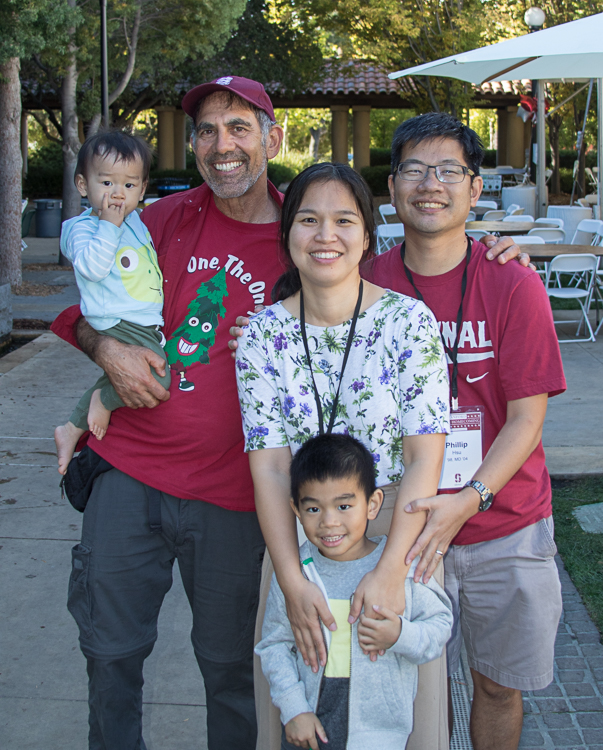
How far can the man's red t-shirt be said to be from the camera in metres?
2.41

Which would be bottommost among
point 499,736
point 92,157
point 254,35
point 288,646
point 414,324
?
point 499,736

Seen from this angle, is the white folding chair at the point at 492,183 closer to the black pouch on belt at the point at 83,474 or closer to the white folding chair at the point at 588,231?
the white folding chair at the point at 588,231

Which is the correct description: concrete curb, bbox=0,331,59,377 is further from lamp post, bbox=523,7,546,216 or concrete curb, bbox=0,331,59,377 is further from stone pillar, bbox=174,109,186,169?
stone pillar, bbox=174,109,186,169

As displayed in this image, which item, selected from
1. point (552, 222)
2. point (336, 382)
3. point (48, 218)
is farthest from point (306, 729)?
point (48, 218)

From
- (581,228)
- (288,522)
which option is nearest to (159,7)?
(581,228)

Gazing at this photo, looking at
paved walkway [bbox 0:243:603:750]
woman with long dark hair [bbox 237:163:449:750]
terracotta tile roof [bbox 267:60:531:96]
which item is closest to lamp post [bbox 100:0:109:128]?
paved walkway [bbox 0:243:603:750]

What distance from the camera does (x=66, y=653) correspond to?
132 inches

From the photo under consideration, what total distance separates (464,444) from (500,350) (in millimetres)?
296

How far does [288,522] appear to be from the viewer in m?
2.02

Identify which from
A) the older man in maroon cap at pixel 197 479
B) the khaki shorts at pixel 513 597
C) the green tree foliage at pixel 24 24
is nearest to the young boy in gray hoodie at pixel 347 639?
the khaki shorts at pixel 513 597

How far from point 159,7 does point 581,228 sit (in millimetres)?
10568

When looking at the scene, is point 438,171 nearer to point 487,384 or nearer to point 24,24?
point 487,384

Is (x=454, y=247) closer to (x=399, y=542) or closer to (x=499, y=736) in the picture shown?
(x=399, y=542)

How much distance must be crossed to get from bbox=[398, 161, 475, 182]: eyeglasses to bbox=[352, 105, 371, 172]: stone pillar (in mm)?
28134
